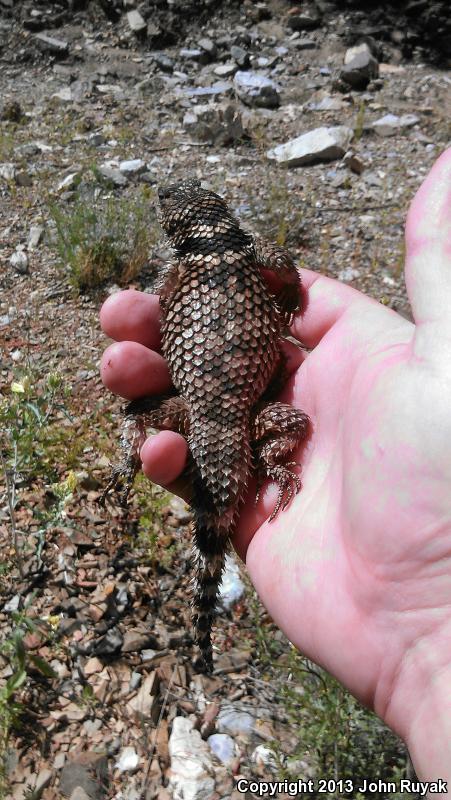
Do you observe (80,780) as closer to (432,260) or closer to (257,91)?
(432,260)

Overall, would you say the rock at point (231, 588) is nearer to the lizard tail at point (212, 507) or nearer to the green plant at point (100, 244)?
the lizard tail at point (212, 507)

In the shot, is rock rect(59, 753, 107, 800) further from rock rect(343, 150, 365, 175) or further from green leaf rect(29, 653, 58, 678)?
rock rect(343, 150, 365, 175)

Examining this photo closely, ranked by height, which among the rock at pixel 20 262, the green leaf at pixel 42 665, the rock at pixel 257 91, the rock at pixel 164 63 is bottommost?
the green leaf at pixel 42 665

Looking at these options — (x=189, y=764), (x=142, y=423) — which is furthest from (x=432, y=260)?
(x=189, y=764)

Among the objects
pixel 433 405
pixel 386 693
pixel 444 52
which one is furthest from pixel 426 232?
pixel 444 52

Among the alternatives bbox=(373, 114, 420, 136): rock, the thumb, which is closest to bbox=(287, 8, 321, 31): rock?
bbox=(373, 114, 420, 136): rock

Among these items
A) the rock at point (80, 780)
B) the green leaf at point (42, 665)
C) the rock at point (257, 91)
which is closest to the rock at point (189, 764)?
the rock at point (80, 780)

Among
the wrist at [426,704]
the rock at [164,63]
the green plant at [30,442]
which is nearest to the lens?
the wrist at [426,704]
